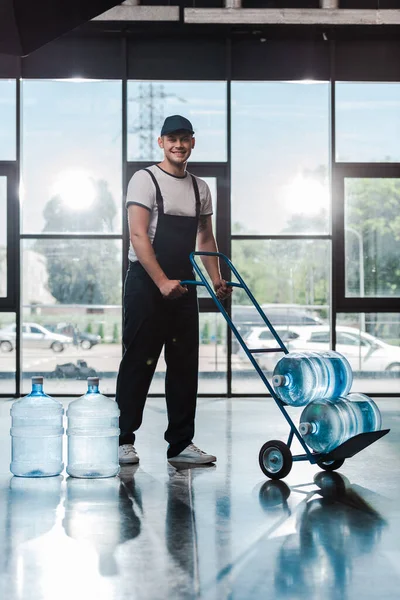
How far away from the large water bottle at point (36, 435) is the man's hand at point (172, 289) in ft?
2.18

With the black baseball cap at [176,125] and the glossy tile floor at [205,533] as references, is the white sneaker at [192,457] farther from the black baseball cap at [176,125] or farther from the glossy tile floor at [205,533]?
the black baseball cap at [176,125]

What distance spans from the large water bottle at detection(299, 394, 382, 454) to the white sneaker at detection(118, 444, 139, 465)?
0.84 meters

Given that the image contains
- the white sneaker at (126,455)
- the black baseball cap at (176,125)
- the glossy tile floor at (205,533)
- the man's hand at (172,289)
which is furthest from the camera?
the white sneaker at (126,455)

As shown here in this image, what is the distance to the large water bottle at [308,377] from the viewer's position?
3.68 m

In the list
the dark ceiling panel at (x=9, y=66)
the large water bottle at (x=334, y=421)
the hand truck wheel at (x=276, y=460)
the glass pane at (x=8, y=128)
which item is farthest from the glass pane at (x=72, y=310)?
the large water bottle at (x=334, y=421)

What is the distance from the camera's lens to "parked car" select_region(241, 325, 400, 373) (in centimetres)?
744

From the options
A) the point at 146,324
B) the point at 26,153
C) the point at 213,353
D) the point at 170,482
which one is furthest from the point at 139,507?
the point at 26,153

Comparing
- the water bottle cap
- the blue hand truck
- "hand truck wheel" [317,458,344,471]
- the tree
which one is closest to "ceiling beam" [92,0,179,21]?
the tree

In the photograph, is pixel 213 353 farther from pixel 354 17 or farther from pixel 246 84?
pixel 354 17

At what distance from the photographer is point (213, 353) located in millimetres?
7434

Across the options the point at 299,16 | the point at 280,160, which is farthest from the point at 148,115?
the point at 299,16

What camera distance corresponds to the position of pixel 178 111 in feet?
24.5

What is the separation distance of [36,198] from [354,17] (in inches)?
119

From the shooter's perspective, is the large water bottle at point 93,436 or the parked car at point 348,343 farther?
the parked car at point 348,343
